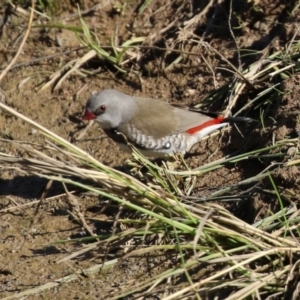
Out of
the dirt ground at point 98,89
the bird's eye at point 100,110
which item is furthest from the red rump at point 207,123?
the bird's eye at point 100,110

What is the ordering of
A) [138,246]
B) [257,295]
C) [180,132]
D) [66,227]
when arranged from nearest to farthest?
1. [257,295]
2. [138,246]
3. [66,227]
4. [180,132]

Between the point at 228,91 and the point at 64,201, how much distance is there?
5.42ft

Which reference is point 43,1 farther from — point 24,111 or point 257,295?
point 257,295

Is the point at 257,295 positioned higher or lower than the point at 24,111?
higher

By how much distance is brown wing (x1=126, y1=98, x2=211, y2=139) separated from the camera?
6809 millimetres

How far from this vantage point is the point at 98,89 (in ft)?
25.7

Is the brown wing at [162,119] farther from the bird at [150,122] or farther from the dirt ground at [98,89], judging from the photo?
the dirt ground at [98,89]

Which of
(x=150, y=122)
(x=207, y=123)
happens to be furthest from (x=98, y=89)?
(x=207, y=123)

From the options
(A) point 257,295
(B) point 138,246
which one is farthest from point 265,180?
(A) point 257,295

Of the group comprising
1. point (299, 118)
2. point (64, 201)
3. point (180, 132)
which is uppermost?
point (299, 118)

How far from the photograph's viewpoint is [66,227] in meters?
6.17

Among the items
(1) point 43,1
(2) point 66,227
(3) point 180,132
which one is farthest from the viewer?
(1) point 43,1

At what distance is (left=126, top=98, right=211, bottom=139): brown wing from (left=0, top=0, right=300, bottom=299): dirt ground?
0.23 metres

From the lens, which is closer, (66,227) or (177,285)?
(177,285)
